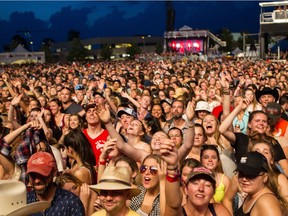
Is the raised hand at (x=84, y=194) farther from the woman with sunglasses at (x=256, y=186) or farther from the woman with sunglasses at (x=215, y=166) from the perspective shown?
the woman with sunglasses at (x=256, y=186)

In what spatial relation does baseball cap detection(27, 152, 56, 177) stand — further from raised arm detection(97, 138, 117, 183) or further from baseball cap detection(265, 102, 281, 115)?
baseball cap detection(265, 102, 281, 115)

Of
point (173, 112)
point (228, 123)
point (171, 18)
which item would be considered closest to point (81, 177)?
point (228, 123)

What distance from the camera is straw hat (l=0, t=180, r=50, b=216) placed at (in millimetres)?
2908

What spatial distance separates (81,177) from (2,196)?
2033 mm

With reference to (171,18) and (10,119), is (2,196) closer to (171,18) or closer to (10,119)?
(10,119)

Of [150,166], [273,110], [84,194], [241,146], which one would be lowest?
[84,194]

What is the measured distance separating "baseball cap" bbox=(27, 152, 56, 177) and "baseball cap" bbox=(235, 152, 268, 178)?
4.54 feet

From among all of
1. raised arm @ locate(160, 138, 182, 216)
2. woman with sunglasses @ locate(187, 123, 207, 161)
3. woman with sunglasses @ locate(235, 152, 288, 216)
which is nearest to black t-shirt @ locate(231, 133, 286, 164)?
woman with sunglasses @ locate(187, 123, 207, 161)

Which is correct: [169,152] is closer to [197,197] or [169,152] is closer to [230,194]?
[197,197]

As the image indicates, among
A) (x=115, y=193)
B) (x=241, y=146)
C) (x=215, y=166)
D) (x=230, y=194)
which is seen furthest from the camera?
(x=241, y=146)

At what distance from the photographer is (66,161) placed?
629cm

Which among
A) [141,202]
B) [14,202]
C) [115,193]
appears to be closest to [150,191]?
[141,202]

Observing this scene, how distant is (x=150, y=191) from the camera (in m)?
4.43

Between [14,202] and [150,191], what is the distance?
163 centimetres
